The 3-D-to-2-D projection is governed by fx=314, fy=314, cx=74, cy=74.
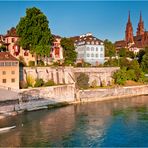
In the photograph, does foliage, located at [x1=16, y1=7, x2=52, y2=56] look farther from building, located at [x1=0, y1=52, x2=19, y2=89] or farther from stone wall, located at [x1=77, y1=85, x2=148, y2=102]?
stone wall, located at [x1=77, y1=85, x2=148, y2=102]

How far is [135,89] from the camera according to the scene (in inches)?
1783

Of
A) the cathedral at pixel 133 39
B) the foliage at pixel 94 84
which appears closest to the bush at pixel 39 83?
the foliage at pixel 94 84

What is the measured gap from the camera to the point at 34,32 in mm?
41594

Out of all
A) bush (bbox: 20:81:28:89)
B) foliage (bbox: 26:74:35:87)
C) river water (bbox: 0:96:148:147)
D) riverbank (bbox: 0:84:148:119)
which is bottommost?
river water (bbox: 0:96:148:147)

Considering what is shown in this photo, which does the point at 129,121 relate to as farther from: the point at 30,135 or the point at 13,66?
the point at 13,66

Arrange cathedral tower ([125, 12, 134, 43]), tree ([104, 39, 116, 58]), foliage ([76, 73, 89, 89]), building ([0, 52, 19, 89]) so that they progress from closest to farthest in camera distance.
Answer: building ([0, 52, 19, 89]) → foliage ([76, 73, 89, 89]) → tree ([104, 39, 116, 58]) → cathedral tower ([125, 12, 134, 43])

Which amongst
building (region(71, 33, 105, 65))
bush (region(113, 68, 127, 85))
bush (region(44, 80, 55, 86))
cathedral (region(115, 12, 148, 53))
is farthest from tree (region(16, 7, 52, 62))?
cathedral (region(115, 12, 148, 53))

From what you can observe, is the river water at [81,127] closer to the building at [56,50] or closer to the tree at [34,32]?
the tree at [34,32]

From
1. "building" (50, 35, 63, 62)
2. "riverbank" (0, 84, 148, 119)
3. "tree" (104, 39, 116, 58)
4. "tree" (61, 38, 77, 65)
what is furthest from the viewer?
"tree" (104, 39, 116, 58)

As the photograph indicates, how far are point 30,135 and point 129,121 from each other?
9.40 meters

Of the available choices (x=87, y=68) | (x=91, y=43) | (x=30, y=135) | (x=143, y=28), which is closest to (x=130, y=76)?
(x=87, y=68)

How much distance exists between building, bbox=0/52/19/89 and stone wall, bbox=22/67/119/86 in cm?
383

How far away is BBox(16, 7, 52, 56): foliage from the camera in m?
41.7

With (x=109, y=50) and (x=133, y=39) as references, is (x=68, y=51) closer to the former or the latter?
(x=109, y=50)
